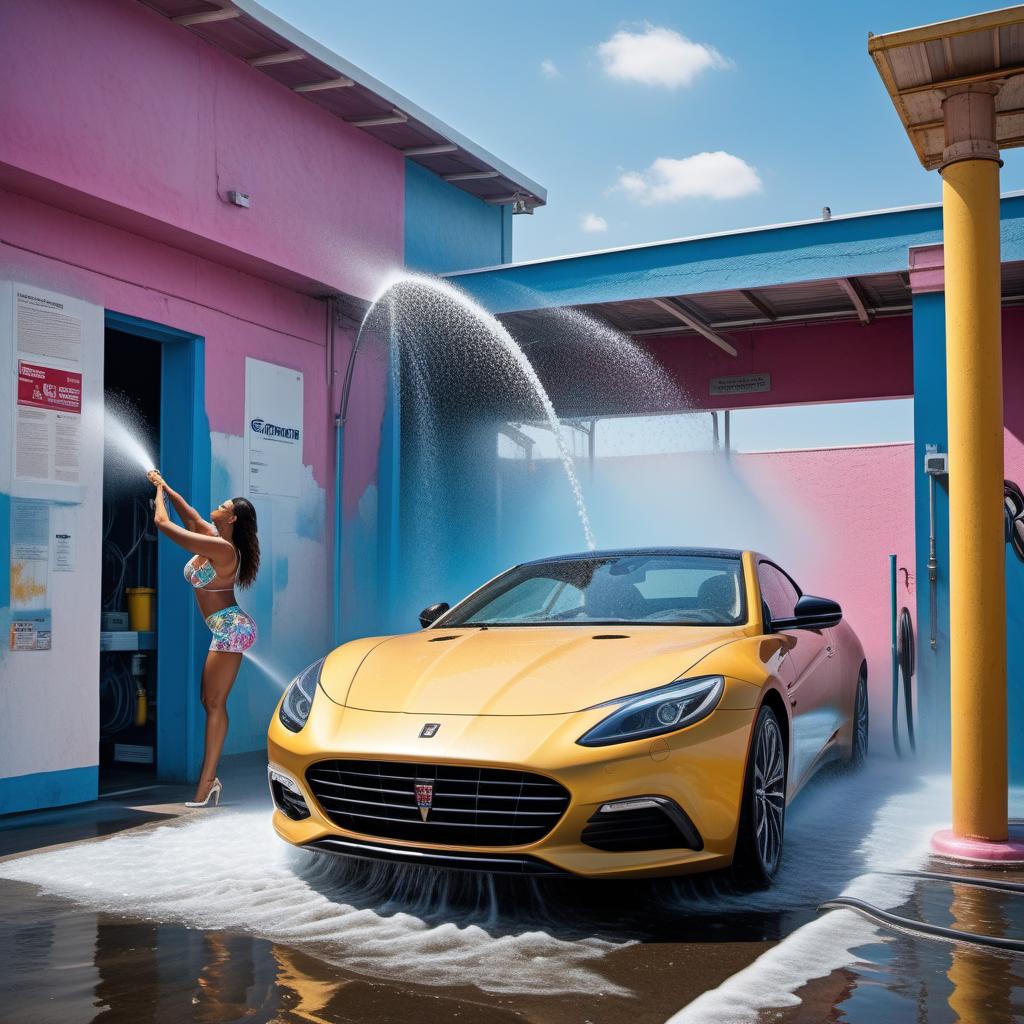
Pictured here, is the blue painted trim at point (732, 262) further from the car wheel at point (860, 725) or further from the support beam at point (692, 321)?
the car wheel at point (860, 725)

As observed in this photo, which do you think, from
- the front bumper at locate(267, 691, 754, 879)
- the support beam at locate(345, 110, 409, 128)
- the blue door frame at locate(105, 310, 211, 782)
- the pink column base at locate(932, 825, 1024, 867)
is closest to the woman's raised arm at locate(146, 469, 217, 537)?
the blue door frame at locate(105, 310, 211, 782)

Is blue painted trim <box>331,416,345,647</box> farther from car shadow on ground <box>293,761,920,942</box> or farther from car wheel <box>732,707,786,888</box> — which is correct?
car wheel <box>732,707,786,888</box>

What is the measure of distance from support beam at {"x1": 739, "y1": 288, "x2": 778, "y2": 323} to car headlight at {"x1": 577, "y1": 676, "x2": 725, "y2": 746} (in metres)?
6.49

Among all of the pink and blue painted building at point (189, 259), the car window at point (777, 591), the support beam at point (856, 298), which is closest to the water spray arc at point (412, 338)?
the pink and blue painted building at point (189, 259)

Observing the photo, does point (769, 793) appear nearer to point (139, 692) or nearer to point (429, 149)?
point (139, 692)

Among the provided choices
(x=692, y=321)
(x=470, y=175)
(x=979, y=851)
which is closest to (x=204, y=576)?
(x=979, y=851)

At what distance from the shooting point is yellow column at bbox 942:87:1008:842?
5531 mm

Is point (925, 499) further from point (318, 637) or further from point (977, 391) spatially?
point (318, 637)

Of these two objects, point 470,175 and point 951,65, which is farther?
point 470,175

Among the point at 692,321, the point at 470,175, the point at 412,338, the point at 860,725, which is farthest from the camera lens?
the point at 470,175

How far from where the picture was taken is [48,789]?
284 inches

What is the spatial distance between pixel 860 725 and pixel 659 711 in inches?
159

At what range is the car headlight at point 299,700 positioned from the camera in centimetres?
469

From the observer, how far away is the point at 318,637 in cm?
1041
